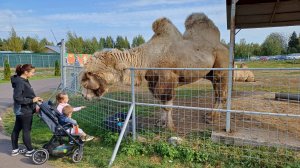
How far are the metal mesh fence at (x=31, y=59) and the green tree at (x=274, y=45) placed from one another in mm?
42464

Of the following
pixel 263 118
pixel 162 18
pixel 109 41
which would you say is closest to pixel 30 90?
pixel 162 18

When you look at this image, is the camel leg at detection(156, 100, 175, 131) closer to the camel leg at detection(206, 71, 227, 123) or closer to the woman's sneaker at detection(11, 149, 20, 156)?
the camel leg at detection(206, 71, 227, 123)

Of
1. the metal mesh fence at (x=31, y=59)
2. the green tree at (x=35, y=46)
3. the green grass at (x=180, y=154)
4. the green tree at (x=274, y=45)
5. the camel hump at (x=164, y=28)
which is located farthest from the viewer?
the green tree at (x=274, y=45)

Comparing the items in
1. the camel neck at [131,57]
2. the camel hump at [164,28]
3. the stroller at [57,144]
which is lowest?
the stroller at [57,144]

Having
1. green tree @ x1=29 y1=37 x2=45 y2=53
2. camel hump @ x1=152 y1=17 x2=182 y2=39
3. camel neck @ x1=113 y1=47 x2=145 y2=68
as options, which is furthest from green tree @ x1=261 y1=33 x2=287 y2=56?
camel neck @ x1=113 y1=47 x2=145 y2=68

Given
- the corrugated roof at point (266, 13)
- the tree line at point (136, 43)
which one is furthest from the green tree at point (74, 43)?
the corrugated roof at point (266, 13)

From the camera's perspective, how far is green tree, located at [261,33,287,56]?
58.6 m

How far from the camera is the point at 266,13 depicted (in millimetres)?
8273

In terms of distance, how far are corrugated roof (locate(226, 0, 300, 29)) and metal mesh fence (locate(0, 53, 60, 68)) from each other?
32353mm

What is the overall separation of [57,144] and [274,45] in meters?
61.0

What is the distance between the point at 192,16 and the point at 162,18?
1.19 metres

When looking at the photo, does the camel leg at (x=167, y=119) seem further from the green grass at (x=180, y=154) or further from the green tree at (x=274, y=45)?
the green tree at (x=274, y=45)

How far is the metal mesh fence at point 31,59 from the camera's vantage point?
35969 millimetres

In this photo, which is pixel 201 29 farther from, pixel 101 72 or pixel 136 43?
pixel 136 43
